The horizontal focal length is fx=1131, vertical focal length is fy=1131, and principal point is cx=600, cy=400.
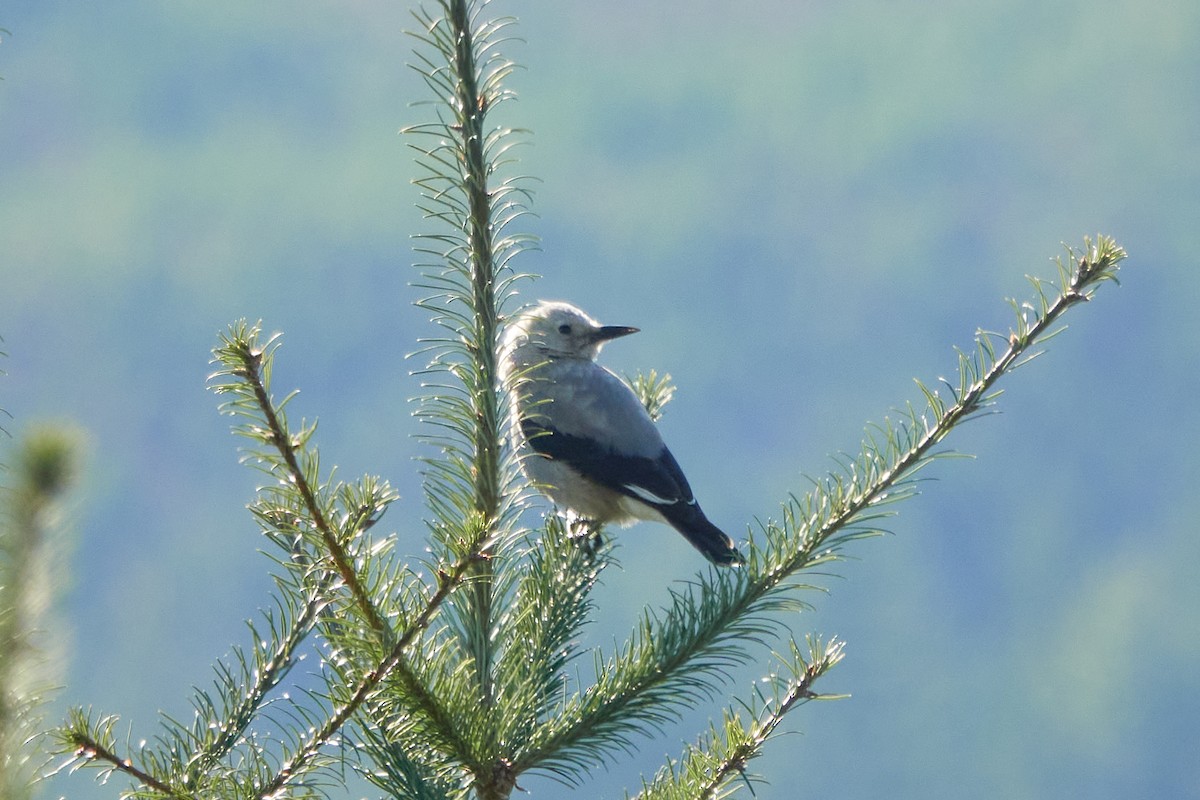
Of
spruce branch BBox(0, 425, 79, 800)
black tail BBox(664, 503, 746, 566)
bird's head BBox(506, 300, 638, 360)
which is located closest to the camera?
spruce branch BBox(0, 425, 79, 800)

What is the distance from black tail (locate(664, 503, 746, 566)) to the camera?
2.52 m

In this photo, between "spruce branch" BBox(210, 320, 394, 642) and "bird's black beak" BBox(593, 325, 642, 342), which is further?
"bird's black beak" BBox(593, 325, 642, 342)

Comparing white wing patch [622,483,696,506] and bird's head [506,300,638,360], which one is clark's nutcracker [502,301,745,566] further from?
bird's head [506,300,638,360]

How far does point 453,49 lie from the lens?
1.22m

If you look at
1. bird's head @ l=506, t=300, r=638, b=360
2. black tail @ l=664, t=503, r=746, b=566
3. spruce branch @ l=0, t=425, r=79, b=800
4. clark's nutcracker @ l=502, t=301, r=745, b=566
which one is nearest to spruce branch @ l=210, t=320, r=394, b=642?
spruce branch @ l=0, t=425, r=79, b=800

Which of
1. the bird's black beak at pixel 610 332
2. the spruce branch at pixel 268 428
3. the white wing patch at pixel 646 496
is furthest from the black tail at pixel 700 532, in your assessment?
the spruce branch at pixel 268 428

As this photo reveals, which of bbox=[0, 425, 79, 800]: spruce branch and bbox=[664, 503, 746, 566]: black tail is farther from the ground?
bbox=[664, 503, 746, 566]: black tail

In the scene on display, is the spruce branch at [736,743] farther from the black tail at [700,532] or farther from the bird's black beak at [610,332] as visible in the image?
the bird's black beak at [610,332]

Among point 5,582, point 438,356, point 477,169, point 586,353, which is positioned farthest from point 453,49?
point 586,353

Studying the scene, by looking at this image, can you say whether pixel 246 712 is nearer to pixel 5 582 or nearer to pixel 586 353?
pixel 5 582

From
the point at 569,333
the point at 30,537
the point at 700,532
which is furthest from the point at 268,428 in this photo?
the point at 569,333

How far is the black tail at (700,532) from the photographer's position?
2516mm

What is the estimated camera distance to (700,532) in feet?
8.68

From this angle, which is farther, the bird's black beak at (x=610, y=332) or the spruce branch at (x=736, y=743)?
the bird's black beak at (x=610, y=332)
